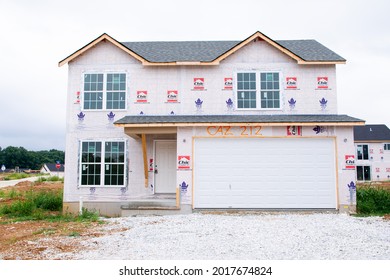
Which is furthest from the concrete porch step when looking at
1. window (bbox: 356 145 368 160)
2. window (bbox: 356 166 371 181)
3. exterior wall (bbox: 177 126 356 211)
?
window (bbox: 356 166 371 181)

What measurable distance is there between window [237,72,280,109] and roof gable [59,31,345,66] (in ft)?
3.78

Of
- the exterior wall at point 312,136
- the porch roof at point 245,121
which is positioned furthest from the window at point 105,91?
the exterior wall at point 312,136

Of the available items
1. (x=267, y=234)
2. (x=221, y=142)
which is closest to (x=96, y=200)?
(x=221, y=142)

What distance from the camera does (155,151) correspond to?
49.3ft

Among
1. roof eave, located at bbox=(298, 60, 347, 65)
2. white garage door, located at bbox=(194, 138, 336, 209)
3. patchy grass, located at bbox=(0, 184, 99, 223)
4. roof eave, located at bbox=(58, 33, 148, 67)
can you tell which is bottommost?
patchy grass, located at bbox=(0, 184, 99, 223)

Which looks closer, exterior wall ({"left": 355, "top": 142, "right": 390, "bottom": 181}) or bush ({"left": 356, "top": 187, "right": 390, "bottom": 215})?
bush ({"left": 356, "top": 187, "right": 390, "bottom": 215})

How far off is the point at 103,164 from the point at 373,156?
3998cm

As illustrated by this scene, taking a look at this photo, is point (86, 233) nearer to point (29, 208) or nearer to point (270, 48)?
point (29, 208)

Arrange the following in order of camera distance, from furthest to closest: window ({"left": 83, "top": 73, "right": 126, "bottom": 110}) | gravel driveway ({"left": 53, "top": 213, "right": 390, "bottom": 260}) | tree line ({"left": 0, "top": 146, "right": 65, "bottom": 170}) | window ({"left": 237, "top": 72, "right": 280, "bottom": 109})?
tree line ({"left": 0, "top": 146, "right": 65, "bottom": 170}), window ({"left": 83, "top": 73, "right": 126, "bottom": 110}), window ({"left": 237, "top": 72, "right": 280, "bottom": 109}), gravel driveway ({"left": 53, "top": 213, "right": 390, "bottom": 260})

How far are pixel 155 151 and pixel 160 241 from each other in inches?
258

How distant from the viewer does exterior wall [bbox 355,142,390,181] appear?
44969 mm

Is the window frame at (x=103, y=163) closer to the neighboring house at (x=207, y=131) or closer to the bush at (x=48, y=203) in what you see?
the neighboring house at (x=207, y=131)

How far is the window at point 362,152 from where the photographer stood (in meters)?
45.4

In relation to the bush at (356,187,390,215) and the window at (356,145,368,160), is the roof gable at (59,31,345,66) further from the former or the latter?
the window at (356,145,368,160)
